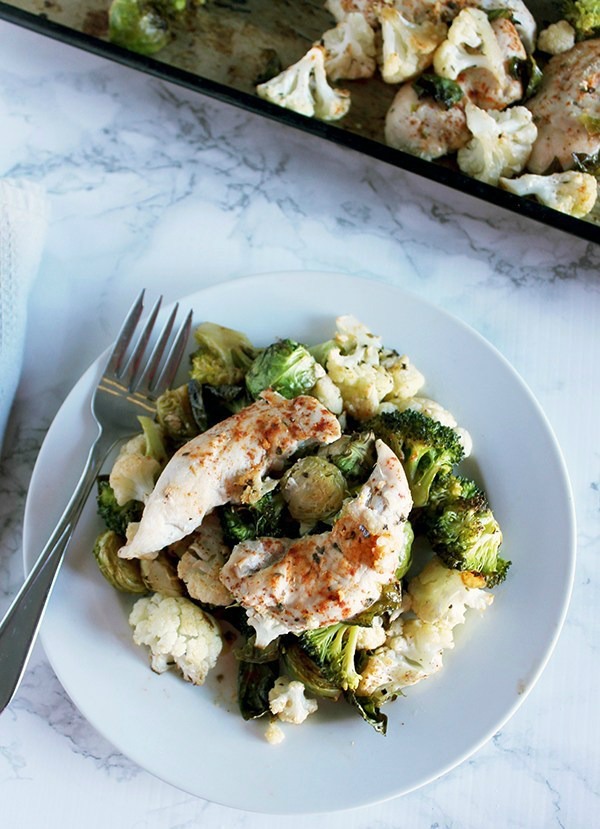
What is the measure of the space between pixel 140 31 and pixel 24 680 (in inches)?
75.8

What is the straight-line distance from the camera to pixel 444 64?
2639mm

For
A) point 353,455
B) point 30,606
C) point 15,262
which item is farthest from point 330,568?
point 15,262

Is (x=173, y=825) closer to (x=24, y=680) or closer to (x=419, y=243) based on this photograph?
(x=24, y=680)

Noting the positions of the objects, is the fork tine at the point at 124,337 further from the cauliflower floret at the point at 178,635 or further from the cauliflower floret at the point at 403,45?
the cauliflower floret at the point at 403,45

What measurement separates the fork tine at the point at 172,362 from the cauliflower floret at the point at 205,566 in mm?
423

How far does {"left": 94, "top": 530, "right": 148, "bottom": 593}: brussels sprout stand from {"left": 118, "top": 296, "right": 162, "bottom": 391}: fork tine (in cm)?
42

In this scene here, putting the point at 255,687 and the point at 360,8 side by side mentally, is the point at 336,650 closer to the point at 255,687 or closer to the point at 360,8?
the point at 255,687

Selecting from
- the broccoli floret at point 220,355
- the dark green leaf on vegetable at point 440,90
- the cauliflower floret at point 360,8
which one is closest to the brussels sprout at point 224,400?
the broccoli floret at point 220,355

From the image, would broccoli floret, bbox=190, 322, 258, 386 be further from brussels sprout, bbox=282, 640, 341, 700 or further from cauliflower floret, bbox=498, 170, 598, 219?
cauliflower floret, bbox=498, 170, 598, 219

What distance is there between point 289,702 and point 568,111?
1.84m

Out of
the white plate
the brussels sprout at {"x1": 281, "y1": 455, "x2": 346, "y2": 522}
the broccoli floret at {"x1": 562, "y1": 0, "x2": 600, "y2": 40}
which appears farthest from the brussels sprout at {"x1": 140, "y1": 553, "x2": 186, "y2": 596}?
the broccoli floret at {"x1": 562, "y1": 0, "x2": 600, "y2": 40}

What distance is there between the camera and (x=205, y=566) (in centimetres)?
216

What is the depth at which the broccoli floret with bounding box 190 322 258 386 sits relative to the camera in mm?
2346

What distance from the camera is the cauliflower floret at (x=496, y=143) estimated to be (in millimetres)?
2588
